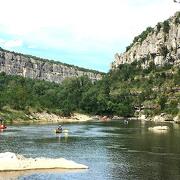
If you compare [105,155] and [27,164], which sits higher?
[105,155]

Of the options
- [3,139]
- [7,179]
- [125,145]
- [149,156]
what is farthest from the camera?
[3,139]

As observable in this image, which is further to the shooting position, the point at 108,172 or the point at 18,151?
the point at 18,151

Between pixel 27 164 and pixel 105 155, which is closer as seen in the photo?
pixel 27 164

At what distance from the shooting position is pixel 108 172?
74438 mm

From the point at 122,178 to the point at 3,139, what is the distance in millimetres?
57024

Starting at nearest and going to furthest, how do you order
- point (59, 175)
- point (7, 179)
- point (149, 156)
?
point (7, 179) < point (59, 175) < point (149, 156)

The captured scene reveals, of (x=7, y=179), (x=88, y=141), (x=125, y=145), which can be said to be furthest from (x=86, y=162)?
(x=88, y=141)

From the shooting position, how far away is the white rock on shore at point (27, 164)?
72062 millimetres

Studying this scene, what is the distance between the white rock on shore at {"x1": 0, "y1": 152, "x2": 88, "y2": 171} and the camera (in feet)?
236

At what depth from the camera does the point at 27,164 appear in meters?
73.8

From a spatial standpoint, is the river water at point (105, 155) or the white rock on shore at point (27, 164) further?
the white rock on shore at point (27, 164)

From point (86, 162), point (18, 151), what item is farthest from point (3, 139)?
point (86, 162)

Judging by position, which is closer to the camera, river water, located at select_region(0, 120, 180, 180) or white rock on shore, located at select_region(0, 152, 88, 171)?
river water, located at select_region(0, 120, 180, 180)

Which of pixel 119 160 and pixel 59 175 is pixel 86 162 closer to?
pixel 119 160
